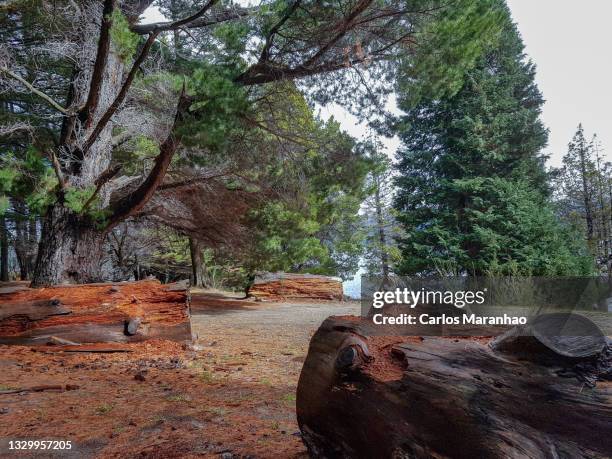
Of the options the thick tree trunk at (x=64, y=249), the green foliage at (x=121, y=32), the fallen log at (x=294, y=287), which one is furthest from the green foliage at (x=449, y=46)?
the fallen log at (x=294, y=287)

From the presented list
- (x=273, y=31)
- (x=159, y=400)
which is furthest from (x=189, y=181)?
(x=159, y=400)

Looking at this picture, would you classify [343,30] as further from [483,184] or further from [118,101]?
[483,184]

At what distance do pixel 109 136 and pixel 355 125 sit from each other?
14.3ft

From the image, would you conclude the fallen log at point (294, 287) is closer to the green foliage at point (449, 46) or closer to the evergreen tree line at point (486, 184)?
the evergreen tree line at point (486, 184)

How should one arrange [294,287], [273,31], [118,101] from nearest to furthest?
[273,31] → [118,101] → [294,287]

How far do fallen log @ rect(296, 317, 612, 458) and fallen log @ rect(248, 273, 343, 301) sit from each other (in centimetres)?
1380

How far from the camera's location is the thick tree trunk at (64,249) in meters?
6.38

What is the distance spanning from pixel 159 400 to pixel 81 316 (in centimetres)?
287

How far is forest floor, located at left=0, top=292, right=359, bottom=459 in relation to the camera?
2312 mm

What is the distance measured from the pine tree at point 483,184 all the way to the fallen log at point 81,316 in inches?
392

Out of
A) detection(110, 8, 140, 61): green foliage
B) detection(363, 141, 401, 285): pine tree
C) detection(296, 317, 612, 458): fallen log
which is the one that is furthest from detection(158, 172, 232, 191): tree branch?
detection(363, 141, 401, 285): pine tree

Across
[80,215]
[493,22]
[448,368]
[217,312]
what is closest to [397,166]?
[217,312]

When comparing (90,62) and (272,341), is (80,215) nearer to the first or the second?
(90,62)

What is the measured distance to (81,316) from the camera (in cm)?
544
